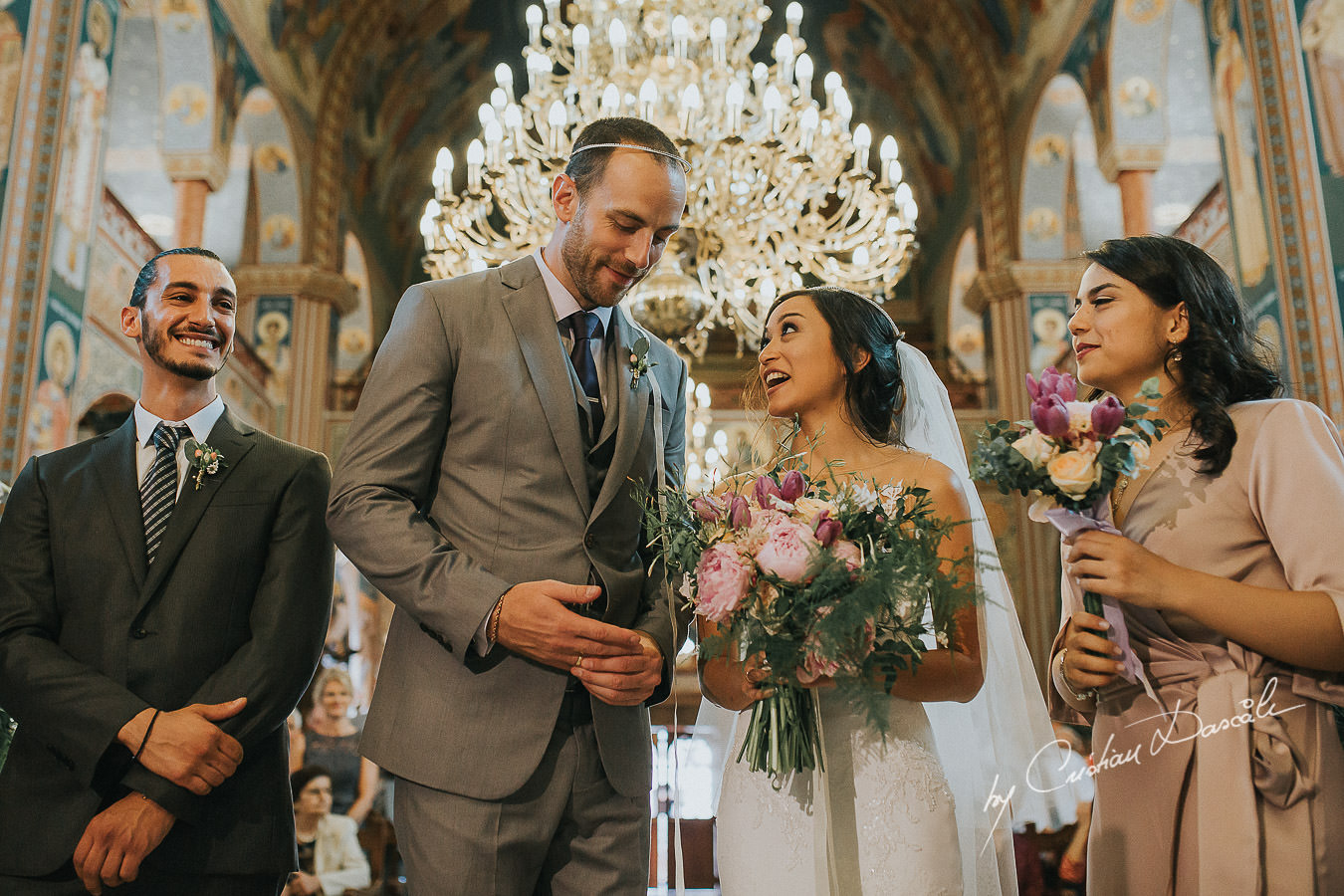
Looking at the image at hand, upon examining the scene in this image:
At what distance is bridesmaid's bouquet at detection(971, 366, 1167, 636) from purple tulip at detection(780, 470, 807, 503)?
350mm

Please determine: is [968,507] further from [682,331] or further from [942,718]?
[682,331]

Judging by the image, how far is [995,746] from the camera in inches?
105

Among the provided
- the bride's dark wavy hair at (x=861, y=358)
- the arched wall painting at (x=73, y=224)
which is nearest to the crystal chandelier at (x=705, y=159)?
the arched wall painting at (x=73, y=224)

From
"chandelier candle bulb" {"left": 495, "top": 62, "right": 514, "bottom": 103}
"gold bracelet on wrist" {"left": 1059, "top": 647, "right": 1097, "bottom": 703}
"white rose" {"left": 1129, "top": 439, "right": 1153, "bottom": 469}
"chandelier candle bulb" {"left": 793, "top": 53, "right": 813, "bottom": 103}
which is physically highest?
"chandelier candle bulb" {"left": 495, "top": 62, "right": 514, "bottom": 103}

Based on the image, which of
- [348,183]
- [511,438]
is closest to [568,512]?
[511,438]

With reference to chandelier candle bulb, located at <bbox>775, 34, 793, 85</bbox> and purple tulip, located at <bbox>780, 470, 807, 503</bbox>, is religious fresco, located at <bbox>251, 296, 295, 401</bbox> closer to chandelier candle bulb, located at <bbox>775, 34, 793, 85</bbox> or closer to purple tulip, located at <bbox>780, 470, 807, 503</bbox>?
chandelier candle bulb, located at <bbox>775, 34, 793, 85</bbox>

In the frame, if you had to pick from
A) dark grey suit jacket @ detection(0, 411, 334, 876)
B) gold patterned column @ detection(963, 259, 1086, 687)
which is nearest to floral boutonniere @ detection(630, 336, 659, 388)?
dark grey suit jacket @ detection(0, 411, 334, 876)

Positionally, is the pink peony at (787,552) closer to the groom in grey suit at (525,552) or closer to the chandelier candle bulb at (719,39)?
the groom in grey suit at (525,552)

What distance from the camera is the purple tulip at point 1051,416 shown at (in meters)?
2.17

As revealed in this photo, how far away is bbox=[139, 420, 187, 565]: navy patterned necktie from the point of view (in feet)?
8.54

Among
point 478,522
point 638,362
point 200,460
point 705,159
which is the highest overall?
point 705,159

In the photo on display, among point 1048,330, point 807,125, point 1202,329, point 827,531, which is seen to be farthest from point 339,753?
point 1048,330

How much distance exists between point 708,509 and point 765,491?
122 millimetres

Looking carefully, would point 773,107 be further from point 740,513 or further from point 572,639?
point 572,639
